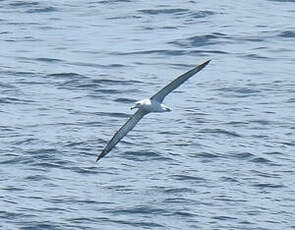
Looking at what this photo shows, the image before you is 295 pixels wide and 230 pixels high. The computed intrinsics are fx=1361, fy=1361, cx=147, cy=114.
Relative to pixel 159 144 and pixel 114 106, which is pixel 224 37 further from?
pixel 159 144

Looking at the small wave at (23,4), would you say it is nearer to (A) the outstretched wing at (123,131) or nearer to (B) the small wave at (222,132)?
(B) the small wave at (222,132)

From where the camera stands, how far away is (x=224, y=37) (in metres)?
45.1

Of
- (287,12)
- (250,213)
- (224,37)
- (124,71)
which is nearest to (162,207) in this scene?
(250,213)

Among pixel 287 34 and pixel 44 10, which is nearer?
pixel 287 34

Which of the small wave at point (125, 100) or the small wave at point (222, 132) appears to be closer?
the small wave at point (222, 132)

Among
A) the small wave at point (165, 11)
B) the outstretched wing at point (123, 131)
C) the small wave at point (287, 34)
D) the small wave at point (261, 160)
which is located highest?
the outstretched wing at point (123, 131)

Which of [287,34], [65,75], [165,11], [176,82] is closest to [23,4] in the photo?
[165,11]

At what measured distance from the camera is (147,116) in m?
37.1

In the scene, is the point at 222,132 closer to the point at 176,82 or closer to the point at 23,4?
the point at 176,82

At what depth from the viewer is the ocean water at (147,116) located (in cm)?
2936

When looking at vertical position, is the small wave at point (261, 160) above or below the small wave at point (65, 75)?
below

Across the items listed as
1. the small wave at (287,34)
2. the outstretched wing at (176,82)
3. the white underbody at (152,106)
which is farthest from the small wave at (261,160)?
the small wave at (287,34)

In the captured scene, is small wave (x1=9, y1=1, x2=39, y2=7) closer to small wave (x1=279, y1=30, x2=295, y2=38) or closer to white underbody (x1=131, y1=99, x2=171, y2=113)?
small wave (x1=279, y1=30, x2=295, y2=38)

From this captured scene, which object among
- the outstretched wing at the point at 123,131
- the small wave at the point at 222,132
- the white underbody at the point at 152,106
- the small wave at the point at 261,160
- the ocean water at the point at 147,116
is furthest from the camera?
the small wave at the point at 222,132
